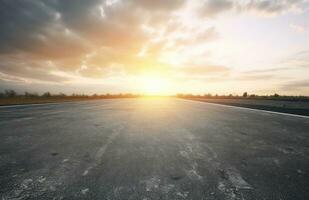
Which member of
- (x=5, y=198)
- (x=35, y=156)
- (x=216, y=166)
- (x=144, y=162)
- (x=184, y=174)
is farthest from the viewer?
(x=35, y=156)

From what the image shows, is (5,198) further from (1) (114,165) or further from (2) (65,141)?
(2) (65,141)

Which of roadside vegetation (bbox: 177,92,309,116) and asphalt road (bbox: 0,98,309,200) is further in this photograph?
roadside vegetation (bbox: 177,92,309,116)

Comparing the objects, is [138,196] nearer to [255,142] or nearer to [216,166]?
[216,166]

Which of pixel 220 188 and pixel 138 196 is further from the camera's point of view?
pixel 220 188

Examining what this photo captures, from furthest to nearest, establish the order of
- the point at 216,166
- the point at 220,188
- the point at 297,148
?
the point at 297,148 < the point at 216,166 < the point at 220,188

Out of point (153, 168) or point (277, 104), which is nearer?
point (153, 168)

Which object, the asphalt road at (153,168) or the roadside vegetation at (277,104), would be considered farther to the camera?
the roadside vegetation at (277,104)

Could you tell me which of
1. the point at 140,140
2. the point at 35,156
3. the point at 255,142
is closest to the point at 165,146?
the point at 140,140

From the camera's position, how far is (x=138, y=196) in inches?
101

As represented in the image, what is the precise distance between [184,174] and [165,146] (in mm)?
1772

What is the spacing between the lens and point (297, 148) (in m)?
4.90

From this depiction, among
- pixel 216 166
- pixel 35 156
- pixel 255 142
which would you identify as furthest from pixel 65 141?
pixel 255 142

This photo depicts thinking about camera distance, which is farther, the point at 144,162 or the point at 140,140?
the point at 140,140

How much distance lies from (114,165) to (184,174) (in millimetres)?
1470
